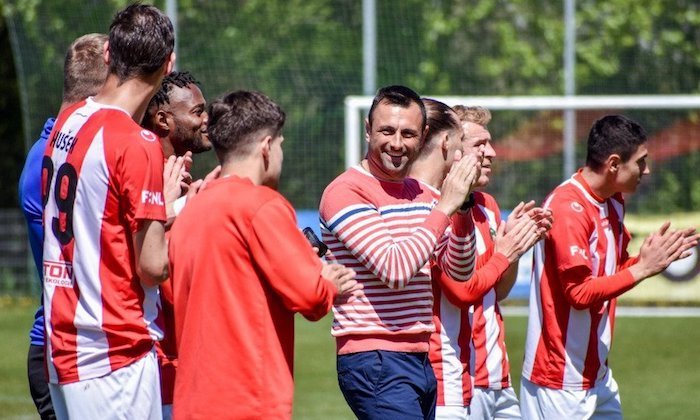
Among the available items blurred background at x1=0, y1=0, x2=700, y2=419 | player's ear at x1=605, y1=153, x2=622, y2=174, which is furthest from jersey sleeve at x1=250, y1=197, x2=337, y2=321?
blurred background at x1=0, y1=0, x2=700, y2=419

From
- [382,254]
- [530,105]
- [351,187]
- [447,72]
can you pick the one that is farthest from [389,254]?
[447,72]

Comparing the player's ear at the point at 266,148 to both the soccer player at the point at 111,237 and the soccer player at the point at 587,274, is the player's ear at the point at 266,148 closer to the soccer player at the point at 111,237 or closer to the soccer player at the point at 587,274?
the soccer player at the point at 111,237

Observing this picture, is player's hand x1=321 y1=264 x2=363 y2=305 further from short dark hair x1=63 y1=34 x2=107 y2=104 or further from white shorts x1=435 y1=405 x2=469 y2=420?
short dark hair x1=63 y1=34 x2=107 y2=104

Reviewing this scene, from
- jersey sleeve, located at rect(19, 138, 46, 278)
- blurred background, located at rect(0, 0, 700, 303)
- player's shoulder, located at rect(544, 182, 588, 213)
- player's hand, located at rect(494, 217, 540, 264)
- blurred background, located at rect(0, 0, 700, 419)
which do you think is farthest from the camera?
blurred background, located at rect(0, 0, 700, 303)

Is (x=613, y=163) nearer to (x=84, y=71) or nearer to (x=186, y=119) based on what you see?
(x=186, y=119)

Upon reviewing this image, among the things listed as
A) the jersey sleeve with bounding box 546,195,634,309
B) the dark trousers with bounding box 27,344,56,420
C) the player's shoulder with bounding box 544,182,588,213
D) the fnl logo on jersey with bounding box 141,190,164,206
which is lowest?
the dark trousers with bounding box 27,344,56,420

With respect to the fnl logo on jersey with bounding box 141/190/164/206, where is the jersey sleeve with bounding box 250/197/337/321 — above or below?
below

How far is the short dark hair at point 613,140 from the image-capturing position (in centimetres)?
633

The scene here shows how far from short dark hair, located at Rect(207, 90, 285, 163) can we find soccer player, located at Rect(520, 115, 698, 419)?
2.19m

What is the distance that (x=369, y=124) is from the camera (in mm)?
5258

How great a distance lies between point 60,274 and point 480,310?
2.27m

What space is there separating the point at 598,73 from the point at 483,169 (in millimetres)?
14200

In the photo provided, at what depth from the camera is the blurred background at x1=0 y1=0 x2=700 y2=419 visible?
57.9 ft

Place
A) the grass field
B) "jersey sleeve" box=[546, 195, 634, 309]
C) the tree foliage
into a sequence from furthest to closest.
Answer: the tree foliage
the grass field
"jersey sleeve" box=[546, 195, 634, 309]
